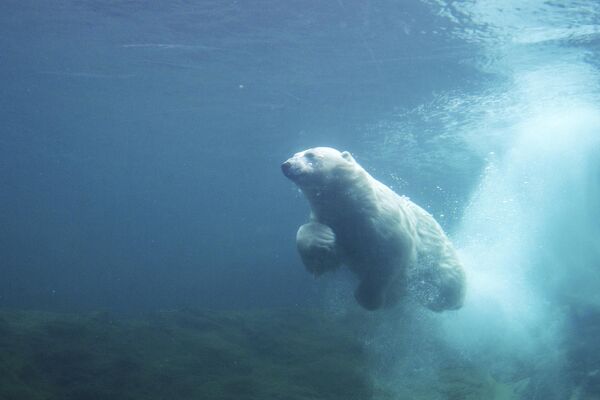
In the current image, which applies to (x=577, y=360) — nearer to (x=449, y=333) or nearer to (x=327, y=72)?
(x=449, y=333)

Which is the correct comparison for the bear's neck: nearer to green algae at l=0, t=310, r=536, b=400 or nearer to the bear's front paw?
the bear's front paw

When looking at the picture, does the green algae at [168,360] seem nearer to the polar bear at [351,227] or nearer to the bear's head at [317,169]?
the polar bear at [351,227]

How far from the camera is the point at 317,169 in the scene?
19.9ft

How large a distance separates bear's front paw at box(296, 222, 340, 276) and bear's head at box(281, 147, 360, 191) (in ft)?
1.97

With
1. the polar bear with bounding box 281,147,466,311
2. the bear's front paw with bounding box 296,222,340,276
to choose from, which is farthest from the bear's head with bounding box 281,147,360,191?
the bear's front paw with bounding box 296,222,340,276

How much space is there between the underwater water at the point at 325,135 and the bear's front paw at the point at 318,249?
4.85 feet

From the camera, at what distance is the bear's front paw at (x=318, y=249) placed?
18.6ft

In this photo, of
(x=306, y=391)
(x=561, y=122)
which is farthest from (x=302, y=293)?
(x=306, y=391)

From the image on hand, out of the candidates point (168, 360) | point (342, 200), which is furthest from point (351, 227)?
point (168, 360)

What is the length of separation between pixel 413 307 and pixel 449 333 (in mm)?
3263

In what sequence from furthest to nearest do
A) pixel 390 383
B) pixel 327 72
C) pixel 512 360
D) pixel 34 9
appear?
pixel 327 72
pixel 34 9
pixel 512 360
pixel 390 383

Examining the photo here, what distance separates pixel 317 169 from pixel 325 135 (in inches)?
841

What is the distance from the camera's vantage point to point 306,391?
26.9ft

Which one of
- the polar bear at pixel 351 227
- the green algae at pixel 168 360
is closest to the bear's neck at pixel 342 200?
the polar bear at pixel 351 227
